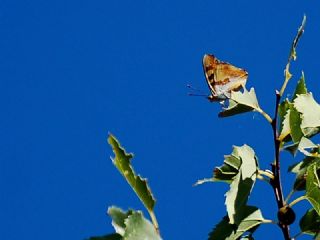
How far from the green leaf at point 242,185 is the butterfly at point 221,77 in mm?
253

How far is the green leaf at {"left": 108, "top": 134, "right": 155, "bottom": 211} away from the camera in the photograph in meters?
2.06

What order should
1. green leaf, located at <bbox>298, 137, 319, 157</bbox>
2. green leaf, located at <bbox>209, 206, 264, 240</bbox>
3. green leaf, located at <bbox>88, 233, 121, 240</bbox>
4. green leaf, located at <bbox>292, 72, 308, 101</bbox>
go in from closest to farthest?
green leaf, located at <bbox>88, 233, 121, 240</bbox> < green leaf, located at <bbox>209, 206, 264, 240</bbox> < green leaf, located at <bbox>298, 137, 319, 157</bbox> < green leaf, located at <bbox>292, 72, 308, 101</bbox>

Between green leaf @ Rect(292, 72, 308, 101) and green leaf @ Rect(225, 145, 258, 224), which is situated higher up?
green leaf @ Rect(292, 72, 308, 101)

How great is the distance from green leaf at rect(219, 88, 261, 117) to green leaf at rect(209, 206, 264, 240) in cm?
34

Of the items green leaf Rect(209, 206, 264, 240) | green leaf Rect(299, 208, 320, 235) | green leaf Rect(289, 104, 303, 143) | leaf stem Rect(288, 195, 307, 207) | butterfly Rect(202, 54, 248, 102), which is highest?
butterfly Rect(202, 54, 248, 102)

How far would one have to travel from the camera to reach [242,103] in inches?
94.9

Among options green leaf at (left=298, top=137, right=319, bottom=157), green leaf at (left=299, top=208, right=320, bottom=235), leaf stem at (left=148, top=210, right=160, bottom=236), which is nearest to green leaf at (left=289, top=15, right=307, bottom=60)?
green leaf at (left=298, top=137, right=319, bottom=157)

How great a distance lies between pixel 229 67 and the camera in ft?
8.15

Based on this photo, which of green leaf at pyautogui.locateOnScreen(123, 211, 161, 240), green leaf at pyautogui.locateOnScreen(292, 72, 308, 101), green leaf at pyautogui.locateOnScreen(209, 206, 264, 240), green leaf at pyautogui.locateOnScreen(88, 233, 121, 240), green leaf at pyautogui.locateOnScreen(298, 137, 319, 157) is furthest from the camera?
green leaf at pyautogui.locateOnScreen(292, 72, 308, 101)

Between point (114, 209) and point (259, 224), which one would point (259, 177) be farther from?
point (114, 209)

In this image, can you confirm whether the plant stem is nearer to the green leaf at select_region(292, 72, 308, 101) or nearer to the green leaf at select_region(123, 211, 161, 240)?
the green leaf at select_region(292, 72, 308, 101)

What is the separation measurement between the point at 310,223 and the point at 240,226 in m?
0.24

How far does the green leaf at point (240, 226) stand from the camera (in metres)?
2.17

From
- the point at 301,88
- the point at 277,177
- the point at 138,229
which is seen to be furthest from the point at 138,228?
the point at 301,88
